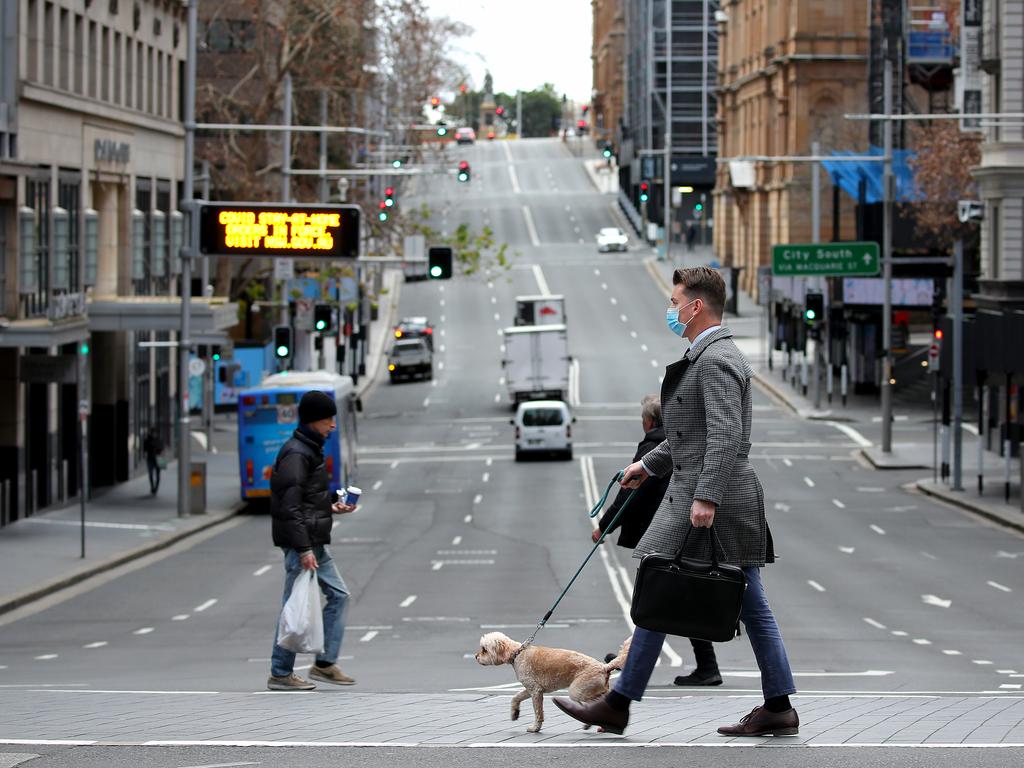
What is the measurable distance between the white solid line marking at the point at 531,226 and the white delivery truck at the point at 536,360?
5405cm

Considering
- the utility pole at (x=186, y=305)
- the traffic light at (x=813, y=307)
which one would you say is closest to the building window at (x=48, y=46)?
the utility pole at (x=186, y=305)

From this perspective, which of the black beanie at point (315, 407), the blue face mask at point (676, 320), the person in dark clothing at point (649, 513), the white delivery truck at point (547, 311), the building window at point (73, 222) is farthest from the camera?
the white delivery truck at point (547, 311)

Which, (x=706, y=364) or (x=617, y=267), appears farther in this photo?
(x=617, y=267)

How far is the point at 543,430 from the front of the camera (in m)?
46.5

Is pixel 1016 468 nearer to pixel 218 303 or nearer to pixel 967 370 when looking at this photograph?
pixel 967 370

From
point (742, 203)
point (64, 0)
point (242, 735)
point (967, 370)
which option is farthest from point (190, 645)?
point (742, 203)

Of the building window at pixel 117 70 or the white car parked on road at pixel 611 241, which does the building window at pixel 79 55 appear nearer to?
the building window at pixel 117 70

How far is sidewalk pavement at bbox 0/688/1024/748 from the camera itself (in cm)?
822

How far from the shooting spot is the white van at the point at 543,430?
46531 millimetres

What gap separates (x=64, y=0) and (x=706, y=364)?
30.5 meters

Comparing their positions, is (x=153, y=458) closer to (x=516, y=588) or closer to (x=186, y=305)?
(x=186, y=305)

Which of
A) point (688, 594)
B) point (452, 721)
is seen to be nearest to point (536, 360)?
point (452, 721)

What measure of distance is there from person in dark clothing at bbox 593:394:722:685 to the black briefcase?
7.58 ft

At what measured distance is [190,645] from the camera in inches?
710
